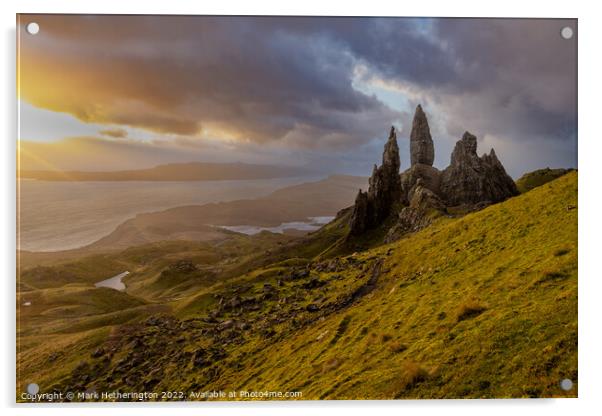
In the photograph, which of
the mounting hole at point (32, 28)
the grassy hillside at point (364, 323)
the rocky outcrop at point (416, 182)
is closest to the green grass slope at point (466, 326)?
the grassy hillside at point (364, 323)

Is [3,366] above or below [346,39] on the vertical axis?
below

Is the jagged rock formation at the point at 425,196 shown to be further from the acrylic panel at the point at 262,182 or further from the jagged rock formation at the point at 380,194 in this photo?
the acrylic panel at the point at 262,182

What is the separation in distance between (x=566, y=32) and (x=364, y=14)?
28.3 feet

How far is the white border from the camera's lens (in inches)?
527

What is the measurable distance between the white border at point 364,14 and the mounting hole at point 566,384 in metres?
4.46

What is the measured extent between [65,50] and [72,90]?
1650 mm

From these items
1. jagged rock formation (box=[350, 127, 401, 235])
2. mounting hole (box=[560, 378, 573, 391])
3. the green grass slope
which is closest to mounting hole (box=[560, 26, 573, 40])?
the green grass slope

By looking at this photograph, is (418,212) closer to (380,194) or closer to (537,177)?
(380,194)

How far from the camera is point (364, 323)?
1368cm

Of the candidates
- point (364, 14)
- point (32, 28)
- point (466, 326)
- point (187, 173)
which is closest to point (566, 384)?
point (466, 326)
